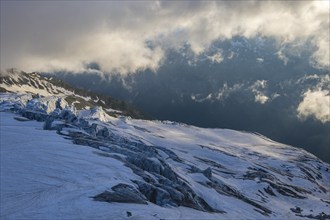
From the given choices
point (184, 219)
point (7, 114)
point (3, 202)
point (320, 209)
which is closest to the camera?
point (3, 202)

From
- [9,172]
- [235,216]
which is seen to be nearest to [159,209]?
[9,172]

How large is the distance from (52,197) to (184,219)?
1845cm

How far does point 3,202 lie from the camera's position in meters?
66.8

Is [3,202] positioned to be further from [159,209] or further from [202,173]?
[202,173]

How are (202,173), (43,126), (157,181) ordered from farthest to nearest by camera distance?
(202,173) → (43,126) → (157,181)

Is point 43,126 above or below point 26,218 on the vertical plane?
above

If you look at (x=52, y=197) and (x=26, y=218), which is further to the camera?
(x=52, y=197)

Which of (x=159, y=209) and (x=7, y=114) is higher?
(x=7, y=114)

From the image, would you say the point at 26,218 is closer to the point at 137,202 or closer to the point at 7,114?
the point at 137,202

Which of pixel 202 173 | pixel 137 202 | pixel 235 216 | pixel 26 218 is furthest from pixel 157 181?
pixel 202 173

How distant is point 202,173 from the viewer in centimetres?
14988

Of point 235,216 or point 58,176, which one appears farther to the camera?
point 235,216

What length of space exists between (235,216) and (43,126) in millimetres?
53703

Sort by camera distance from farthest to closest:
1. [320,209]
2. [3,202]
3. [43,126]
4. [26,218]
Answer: [320,209], [43,126], [3,202], [26,218]
